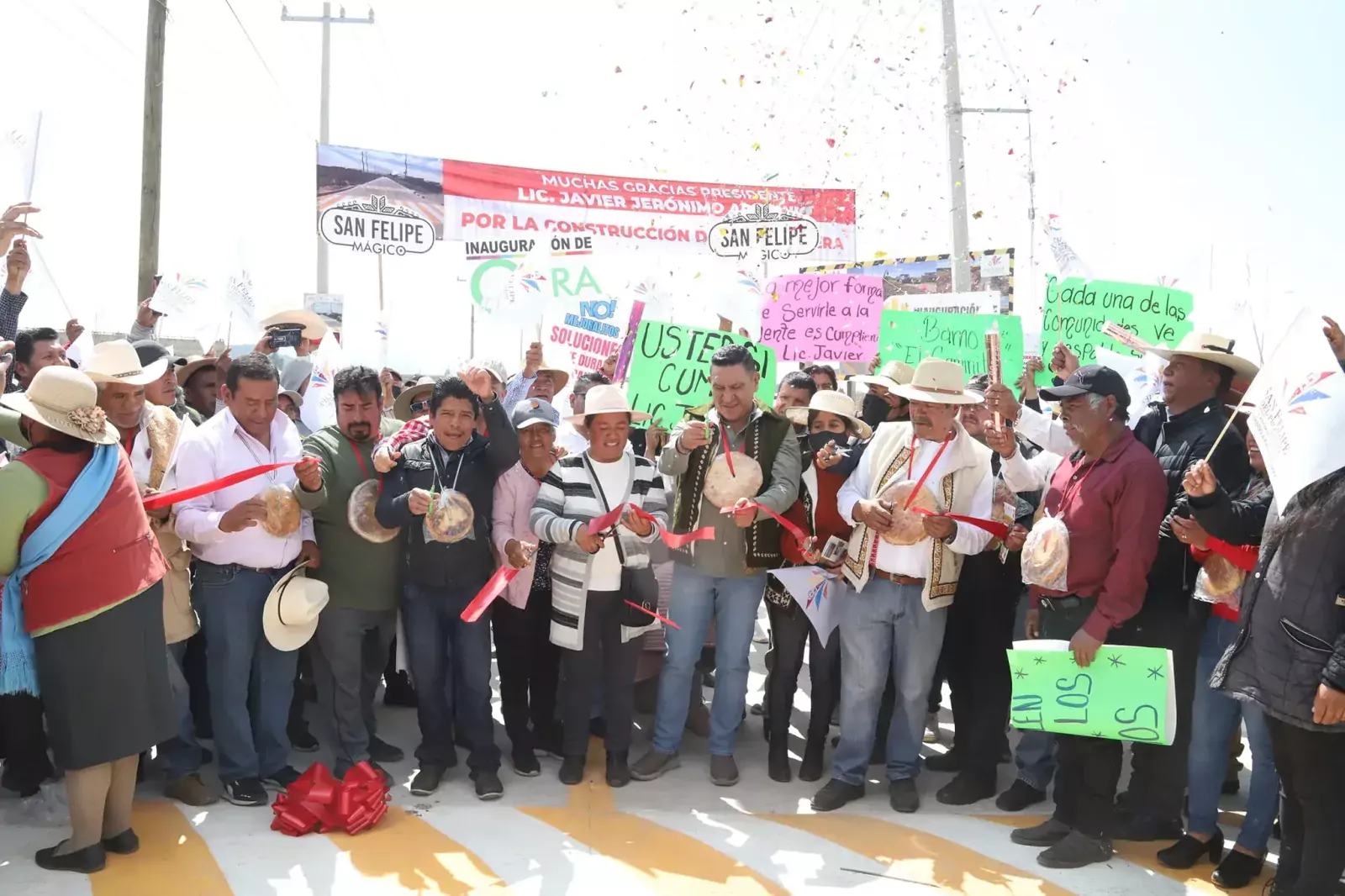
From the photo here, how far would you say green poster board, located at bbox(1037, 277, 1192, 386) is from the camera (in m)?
7.12

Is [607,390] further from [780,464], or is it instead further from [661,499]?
[780,464]

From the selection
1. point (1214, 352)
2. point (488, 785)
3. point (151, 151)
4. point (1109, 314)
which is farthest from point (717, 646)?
point (151, 151)

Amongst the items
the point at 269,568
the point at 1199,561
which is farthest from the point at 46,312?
the point at 1199,561

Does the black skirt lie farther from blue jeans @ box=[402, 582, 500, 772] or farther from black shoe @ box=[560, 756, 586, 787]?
black shoe @ box=[560, 756, 586, 787]

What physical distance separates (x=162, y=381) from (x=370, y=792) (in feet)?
8.09

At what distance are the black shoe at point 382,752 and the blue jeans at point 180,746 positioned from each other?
35.0 inches

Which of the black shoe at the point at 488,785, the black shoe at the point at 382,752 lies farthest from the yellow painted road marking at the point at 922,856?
the black shoe at the point at 382,752

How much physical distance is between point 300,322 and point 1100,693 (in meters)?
6.09

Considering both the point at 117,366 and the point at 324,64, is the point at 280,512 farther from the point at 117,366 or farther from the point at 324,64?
the point at 324,64

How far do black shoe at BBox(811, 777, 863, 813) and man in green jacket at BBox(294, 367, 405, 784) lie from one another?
7.15 feet

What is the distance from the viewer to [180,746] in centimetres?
516

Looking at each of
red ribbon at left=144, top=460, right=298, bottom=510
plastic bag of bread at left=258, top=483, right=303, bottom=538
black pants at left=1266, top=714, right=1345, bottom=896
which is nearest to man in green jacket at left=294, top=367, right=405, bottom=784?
plastic bag of bread at left=258, top=483, right=303, bottom=538

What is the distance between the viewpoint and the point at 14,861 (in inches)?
172

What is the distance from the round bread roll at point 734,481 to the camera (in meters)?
5.45
